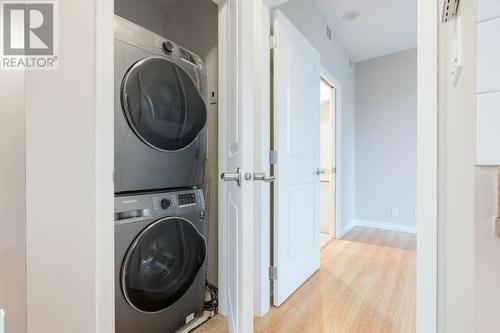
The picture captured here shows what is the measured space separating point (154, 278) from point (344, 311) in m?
1.29

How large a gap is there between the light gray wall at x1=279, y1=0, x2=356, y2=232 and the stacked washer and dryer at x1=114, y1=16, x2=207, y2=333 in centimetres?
125

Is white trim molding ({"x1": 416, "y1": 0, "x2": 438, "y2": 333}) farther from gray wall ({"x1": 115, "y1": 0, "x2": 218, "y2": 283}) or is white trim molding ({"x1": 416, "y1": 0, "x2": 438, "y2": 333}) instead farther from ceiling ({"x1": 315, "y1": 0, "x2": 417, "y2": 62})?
ceiling ({"x1": 315, "y1": 0, "x2": 417, "y2": 62})

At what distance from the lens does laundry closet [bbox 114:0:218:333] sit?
1178 millimetres

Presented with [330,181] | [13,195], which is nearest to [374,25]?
[330,181]

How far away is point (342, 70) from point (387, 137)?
128 cm

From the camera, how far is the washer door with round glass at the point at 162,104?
1.21 meters

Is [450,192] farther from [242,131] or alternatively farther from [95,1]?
[95,1]

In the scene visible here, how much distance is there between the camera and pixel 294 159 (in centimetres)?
200

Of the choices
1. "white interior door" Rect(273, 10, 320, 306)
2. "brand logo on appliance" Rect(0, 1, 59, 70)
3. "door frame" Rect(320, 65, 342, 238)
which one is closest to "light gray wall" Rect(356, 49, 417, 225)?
"door frame" Rect(320, 65, 342, 238)

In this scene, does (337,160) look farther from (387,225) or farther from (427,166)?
(427,166)

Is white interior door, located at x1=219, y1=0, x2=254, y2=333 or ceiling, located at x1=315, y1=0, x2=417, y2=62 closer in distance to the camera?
white interior door, located at x1=219, y1=0, x2=254, y2=333

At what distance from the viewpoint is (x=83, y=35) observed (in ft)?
2.72

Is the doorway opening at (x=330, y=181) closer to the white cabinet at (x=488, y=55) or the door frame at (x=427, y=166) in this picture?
the door frame at (x=427, y=166)

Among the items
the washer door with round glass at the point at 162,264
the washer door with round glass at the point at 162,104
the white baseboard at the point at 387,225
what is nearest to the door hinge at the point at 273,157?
the washer door with round glass at the point at 162,104
